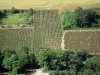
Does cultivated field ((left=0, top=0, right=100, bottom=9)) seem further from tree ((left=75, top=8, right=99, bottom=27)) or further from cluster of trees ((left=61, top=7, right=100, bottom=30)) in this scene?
tree ((left=75, top=8, right=99, bottom=27))

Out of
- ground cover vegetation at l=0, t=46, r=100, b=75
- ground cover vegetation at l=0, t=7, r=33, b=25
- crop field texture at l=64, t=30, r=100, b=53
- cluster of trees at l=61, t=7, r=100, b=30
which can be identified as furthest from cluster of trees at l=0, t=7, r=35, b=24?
ground cover vegetation at l=0, t=46, r=100, b=75

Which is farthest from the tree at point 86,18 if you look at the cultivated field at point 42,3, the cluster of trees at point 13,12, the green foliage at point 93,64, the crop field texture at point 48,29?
the green foliage at point 93,64

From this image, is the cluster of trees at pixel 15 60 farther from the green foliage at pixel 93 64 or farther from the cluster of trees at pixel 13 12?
the cluster of trees at pixel 13 12

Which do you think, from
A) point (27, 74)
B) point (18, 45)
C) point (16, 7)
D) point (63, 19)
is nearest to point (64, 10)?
point (63, 19)

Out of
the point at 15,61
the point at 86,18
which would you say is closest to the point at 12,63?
the point at 15,61

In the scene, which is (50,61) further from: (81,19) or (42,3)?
(42,3)

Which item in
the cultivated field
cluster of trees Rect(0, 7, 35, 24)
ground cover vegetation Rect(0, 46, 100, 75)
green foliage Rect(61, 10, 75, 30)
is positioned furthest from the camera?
the cultivated field

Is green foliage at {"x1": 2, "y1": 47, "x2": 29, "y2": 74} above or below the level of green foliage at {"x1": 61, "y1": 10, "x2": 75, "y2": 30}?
below
